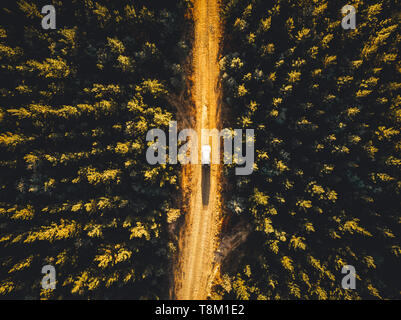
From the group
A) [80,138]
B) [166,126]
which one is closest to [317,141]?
[166,126]

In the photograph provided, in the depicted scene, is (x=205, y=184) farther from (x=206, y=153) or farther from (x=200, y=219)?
(x=200, y=219)

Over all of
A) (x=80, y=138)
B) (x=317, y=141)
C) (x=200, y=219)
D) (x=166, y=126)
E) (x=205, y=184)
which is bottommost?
(x=200, y=219)

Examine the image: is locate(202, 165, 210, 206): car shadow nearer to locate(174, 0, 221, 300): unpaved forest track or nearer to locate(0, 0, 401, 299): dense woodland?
locate(174, 0, 221, 300): unpaved forest track

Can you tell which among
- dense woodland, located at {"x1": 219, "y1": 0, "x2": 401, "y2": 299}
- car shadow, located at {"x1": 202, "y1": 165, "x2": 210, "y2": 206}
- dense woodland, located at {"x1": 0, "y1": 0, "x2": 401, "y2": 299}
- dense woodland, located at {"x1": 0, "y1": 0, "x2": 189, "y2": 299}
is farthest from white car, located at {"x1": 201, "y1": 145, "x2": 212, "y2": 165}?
dense woodland, located at {"x1": 0, "y1": 0, "x2": 189, "y2": 299}

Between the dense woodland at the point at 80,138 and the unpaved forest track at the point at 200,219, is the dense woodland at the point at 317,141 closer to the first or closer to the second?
the unpaved forest track at the point at 200,219

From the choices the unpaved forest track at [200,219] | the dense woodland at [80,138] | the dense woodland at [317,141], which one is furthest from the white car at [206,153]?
the dense woodland at [80,138]
